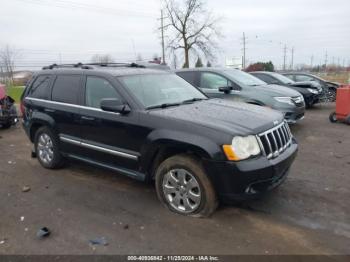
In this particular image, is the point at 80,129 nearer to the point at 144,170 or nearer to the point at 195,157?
the point at 144,170

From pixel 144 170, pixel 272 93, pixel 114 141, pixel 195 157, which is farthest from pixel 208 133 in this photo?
pixel 272 93

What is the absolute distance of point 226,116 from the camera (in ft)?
13.7

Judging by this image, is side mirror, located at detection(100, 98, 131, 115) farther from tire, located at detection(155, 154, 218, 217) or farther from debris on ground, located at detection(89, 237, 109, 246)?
debris on ground, located at detection(89, 237, 109, 246)

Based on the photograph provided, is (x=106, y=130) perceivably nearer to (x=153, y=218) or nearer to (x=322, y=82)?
(x=153, y=218)

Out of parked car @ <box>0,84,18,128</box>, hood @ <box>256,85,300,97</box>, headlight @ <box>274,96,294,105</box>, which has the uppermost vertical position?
hood @ <box>256,85,300,97</box>

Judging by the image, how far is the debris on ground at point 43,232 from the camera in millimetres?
3783

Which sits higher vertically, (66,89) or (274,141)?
(66,89)

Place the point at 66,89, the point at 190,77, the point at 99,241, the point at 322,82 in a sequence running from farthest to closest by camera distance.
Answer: the point at 322,82 → the point at 190,77 → the point at 66,89 → the point at 99,241

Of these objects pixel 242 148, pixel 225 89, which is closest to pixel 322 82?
pixel 225 89

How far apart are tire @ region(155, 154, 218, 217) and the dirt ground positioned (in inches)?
5.1

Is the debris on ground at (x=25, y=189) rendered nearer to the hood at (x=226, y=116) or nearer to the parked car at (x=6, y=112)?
the hood at (x=226, y=116)

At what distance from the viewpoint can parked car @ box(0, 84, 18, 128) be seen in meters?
9.88

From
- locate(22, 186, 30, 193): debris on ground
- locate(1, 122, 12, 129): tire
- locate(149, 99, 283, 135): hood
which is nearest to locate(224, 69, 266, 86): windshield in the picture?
locate(149, 99, 283, 135): hood

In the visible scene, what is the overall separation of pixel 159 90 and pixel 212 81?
4.31 m
